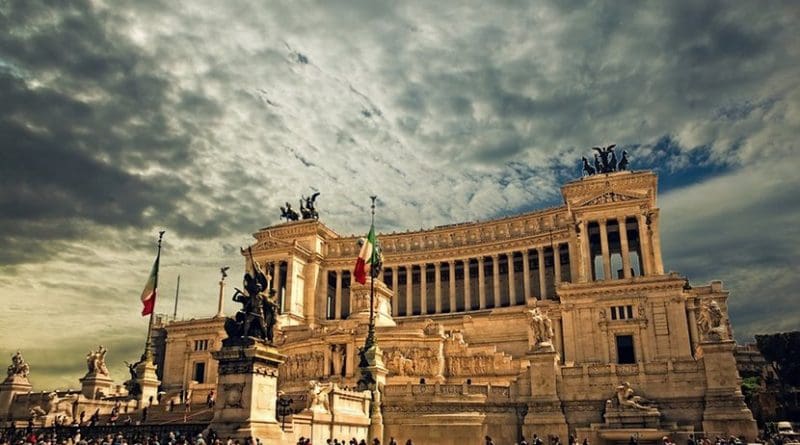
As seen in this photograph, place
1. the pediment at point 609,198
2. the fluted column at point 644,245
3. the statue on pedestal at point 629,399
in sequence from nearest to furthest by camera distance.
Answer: the statue on pedestal at point 629,399, the fluted column at point 644,245, the pediment at point 609,198

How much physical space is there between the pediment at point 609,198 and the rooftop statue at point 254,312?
52843mm

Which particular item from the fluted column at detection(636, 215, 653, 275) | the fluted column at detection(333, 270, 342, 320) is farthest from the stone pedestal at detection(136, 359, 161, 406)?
the fluted column at detection(636, 215, 653, 275)

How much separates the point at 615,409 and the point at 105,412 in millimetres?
31798

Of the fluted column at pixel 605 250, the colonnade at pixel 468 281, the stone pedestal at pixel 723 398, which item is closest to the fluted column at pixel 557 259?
the colonnade at pixel 468 281

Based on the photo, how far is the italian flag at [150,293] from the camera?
1890 inches

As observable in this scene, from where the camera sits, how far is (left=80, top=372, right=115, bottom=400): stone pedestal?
4612 cm

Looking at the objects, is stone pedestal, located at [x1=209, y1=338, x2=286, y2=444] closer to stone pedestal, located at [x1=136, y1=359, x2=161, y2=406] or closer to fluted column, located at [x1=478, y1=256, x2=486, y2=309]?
stone pedestal, located at [x1=136, y1=359, x2=161, y2=406]

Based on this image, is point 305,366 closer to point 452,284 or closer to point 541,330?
point 541,330

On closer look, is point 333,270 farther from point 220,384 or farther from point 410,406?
point 220,384

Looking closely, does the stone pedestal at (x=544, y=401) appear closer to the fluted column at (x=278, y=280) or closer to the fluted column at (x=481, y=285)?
the fluted column at (x=481, y=285)

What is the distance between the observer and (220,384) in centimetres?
2405

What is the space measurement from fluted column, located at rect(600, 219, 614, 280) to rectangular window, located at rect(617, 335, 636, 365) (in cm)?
1146

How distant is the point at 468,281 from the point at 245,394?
204 ft

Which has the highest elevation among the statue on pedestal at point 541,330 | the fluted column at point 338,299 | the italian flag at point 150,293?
the fluted column at point 338,299
